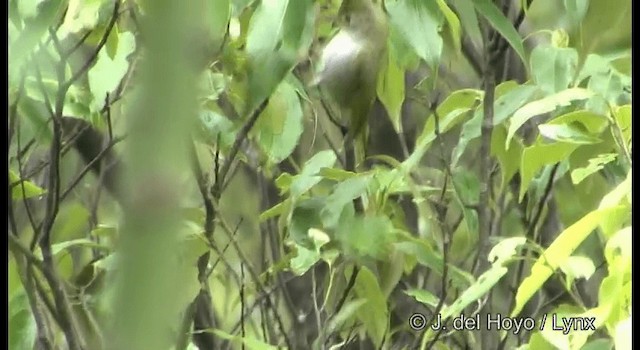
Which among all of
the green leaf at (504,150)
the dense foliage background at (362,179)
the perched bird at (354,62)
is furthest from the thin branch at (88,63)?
the green leaf at (504,150)

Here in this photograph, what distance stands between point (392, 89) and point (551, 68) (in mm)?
89

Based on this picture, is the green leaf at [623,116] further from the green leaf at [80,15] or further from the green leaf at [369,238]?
the green leaf at [80,15]

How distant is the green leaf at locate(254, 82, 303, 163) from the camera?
0.40 metres

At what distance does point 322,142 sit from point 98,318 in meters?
0.15

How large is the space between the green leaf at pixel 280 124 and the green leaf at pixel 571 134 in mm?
141

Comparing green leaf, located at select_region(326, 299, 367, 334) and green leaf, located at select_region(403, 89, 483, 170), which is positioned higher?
green leaf, located at select_region(403, 89, 483, 170)

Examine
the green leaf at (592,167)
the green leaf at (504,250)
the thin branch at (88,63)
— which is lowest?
the green leaf at (504,250)

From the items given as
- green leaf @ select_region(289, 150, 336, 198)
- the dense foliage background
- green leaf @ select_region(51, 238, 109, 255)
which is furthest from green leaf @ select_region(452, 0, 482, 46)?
green leaf @ select_region(51, 238, 109, 255)

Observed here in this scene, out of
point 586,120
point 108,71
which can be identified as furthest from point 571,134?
point 108,71

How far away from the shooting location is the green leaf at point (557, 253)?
0.42 meters

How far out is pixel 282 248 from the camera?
41cm

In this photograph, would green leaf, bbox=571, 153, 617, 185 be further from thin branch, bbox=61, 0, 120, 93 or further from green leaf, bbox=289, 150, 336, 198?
thin branch, bbox=61, 0, 120, 93
